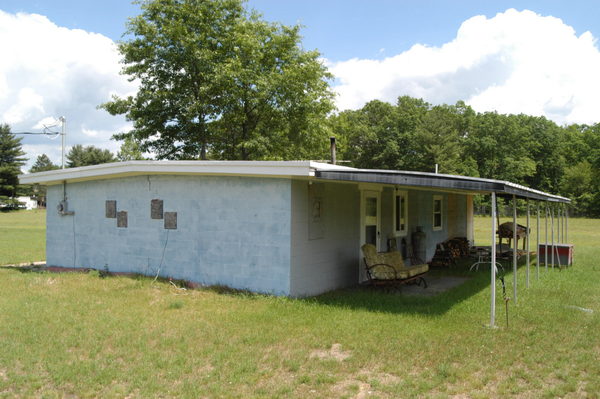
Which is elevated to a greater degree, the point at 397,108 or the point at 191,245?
the point at 397,108

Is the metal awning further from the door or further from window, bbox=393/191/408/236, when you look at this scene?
window, bbox=393/191/408/236

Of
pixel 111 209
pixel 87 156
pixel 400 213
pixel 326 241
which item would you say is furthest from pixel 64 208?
pixel 87 156

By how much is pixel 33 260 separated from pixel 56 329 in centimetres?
903

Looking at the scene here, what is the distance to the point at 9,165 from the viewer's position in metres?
56.8

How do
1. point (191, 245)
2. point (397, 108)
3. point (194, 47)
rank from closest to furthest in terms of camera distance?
point (191, 245), point (194, 47), point (397, 108)

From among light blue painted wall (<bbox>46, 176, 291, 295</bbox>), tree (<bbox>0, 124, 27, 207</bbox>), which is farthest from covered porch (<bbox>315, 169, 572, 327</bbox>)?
tree (<bbox>0, 124, 27, 207</bbox>)

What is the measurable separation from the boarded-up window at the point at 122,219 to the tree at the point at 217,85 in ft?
36.6

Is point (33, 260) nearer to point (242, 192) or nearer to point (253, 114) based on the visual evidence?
point (242, 192)

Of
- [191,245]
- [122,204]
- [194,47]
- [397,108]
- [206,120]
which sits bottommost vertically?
[191,245]

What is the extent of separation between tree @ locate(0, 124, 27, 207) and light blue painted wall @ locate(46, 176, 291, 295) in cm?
5073

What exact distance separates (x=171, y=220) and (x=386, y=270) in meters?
4.26

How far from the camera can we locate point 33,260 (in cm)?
1427

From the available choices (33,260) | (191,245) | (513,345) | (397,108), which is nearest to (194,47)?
(33,260)

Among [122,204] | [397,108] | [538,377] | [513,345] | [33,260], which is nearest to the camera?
[538,377]
